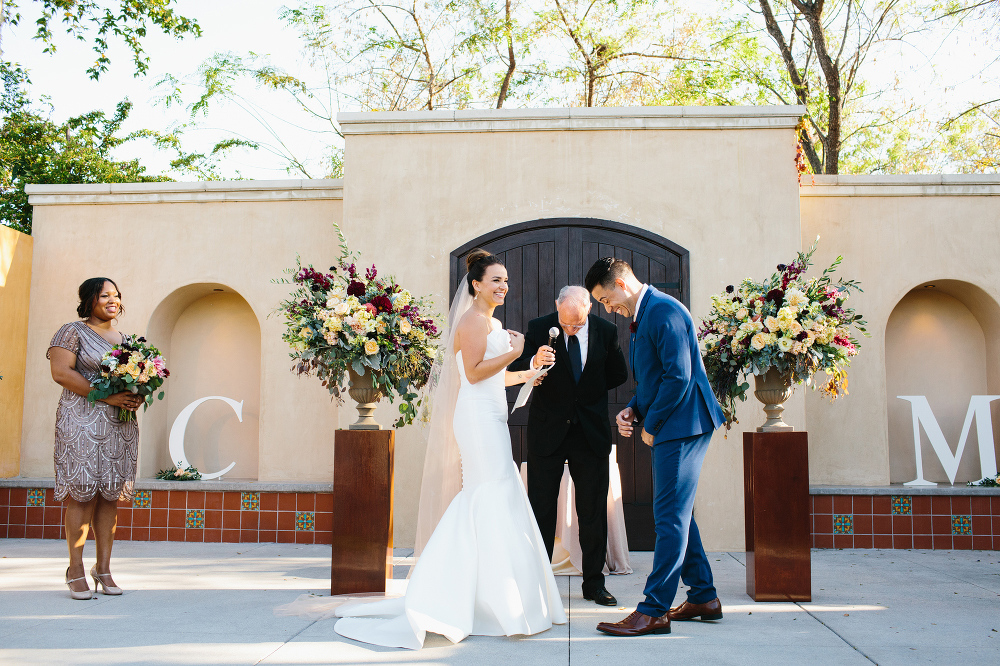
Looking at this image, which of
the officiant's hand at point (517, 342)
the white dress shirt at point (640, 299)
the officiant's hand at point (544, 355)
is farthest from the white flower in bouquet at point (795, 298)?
the officiant's hand at point (517, 342)

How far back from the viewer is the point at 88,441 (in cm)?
469

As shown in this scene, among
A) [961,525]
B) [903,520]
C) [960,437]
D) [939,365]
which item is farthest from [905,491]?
[939,365]

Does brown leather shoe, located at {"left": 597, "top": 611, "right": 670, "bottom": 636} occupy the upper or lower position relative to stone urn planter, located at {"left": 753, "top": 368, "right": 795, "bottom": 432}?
lower

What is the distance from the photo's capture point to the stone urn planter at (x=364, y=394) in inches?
193

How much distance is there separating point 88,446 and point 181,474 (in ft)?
9.98

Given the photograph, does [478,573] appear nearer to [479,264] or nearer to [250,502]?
[479,264]

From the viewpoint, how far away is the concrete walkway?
3459mm

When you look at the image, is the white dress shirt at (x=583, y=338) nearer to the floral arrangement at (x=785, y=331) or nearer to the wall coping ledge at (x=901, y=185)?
the floral arrangement at (x=785, y=331)

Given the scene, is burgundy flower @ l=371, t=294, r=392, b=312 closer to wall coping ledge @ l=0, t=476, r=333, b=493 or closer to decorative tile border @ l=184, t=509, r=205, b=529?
wall coping ledge @ l=0, t=476, r=333, b=493

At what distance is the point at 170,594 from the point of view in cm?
479

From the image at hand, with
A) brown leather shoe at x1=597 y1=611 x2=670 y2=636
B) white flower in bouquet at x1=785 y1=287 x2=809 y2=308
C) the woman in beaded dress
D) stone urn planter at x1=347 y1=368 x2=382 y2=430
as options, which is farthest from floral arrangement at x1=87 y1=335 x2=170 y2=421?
white flower in bouquet at x1=785 y1=287 x2=809 y2=308

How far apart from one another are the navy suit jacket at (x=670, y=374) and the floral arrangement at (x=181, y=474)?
5.34 meters

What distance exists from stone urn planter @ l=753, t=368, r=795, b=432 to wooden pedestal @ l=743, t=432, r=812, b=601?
7 centimetres

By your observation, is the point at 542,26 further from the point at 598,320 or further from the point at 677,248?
the point at 598,320
